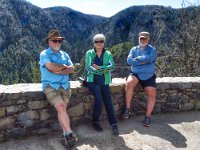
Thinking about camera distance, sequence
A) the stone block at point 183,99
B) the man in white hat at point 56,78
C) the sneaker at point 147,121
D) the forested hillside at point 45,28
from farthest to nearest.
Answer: the forested hillside at point 45,28 → the stone block at point 183,99 → the sneaker at point 147,121 → the man in white hat at point 56,78

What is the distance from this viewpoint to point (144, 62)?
16.0 feet

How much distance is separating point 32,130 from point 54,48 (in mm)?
1143

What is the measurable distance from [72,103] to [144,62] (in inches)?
50.9

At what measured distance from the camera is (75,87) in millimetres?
4523

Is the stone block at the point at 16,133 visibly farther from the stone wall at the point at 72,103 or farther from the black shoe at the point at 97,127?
the black shoe at the point at 97,127

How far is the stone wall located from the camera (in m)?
4.07

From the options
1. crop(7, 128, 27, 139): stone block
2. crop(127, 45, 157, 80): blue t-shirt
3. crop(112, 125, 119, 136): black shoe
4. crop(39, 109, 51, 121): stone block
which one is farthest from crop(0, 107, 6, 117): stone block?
crop(127, 45, 157, 80): blue t-shirt

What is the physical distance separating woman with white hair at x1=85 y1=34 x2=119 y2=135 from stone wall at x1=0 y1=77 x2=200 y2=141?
22 cm

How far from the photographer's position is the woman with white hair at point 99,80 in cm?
446

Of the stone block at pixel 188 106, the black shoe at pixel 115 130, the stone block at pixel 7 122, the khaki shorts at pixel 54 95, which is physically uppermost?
the khaki shorts at pixel 54 95

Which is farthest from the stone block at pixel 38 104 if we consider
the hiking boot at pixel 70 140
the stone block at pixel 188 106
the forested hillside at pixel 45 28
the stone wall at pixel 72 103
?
the forested hillside at pixel 45 28

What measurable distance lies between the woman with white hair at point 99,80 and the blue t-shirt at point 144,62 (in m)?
0.55

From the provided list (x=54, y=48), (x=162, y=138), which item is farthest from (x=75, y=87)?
(x=162, y=138)

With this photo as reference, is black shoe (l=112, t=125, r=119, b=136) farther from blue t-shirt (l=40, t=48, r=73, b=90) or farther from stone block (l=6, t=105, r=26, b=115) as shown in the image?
stone block (l=6, t=105, r=26, b=115)
